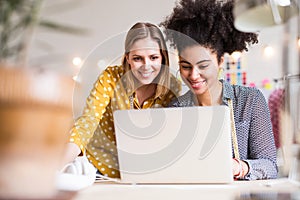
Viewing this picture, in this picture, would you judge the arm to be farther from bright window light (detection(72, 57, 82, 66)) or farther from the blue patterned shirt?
bright window light (detection(72, 57, 82, 66))

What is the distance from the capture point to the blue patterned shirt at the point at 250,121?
145 cm

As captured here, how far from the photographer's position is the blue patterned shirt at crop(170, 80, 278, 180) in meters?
1.45

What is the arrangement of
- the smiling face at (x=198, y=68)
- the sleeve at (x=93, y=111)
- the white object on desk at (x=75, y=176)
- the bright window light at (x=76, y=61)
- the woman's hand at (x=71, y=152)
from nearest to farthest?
the white object on desk at (x=75, y=176)
the woman's hand at (x=71, y=152)
the sleeve at (x=93, y=111)
the smiling face at (x=198, y=68)
the bright window light at (x=76, y=61)

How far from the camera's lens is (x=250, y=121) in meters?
1.51

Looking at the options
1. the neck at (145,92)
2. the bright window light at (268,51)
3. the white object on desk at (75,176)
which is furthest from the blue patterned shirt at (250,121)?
the bright window light at (268,51)

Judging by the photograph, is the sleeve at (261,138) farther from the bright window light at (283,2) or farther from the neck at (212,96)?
the bright window light at (283,2)

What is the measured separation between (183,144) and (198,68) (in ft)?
1.94

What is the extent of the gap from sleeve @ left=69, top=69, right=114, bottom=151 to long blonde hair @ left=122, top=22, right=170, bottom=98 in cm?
7

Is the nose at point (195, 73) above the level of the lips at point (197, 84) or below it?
above

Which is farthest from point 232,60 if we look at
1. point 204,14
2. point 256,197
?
point 256,197

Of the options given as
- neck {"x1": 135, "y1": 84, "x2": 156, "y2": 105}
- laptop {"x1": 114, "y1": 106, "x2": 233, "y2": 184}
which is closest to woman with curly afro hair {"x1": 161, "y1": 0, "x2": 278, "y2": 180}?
neck {"x1": 135, "y1": 84, "x2": 156, "y2": 105}

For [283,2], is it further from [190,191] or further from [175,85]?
[175,85]

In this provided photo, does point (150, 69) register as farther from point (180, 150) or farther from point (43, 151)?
point (43, 151)

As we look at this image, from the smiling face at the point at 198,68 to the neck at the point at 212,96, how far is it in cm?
2
